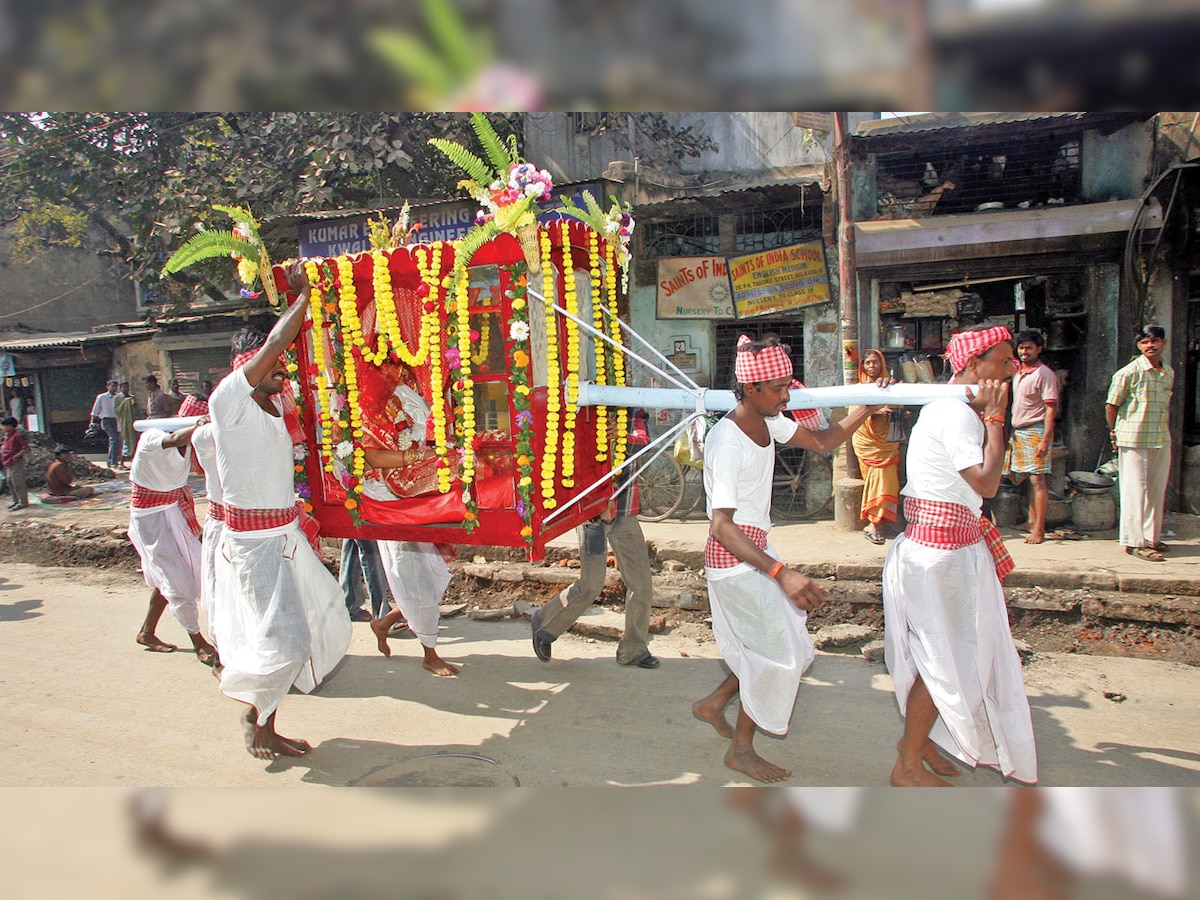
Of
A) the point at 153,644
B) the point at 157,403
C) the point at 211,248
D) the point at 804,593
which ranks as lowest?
the point at 153,644

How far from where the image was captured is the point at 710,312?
9469mm

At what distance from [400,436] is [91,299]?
19.9 metres

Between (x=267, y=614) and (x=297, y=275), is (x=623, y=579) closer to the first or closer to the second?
(x=267, y=614)

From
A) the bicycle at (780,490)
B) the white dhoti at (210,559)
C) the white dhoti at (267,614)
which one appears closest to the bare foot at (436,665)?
the white dhoti at (267,614)

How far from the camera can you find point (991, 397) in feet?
10.7

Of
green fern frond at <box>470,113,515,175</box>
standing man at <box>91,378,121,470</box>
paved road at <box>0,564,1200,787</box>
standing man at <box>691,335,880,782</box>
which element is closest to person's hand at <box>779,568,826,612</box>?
standing man at <box>691,335,880,782</box>

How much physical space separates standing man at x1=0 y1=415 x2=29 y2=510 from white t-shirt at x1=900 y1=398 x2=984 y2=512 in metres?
11.7

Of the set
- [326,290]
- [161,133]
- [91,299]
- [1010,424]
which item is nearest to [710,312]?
[1010,424]

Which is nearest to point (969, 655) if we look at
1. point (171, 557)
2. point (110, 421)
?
point (171, 557)

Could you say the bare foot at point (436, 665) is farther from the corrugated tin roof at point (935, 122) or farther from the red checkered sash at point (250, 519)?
the corrugated tin roof at point (935, 122)

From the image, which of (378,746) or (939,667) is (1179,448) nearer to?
(939,667)

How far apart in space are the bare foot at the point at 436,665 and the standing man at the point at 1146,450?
5313 mm

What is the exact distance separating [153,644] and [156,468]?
4.22 feet

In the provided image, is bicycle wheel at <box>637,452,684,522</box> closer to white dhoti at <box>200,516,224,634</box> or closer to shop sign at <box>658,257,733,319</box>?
shop sign at <box>658,257,733,319</box>
